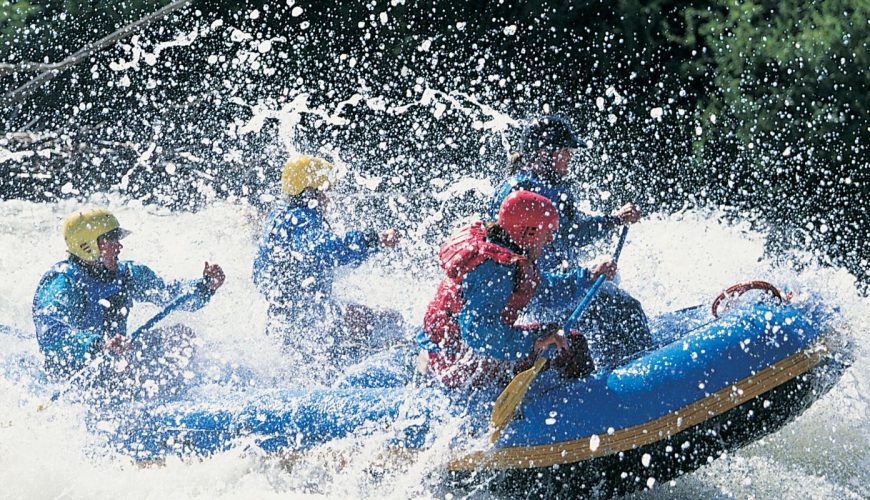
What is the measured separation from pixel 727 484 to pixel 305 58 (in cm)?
769

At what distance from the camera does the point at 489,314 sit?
4.44 m

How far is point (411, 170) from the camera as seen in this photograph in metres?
11.0

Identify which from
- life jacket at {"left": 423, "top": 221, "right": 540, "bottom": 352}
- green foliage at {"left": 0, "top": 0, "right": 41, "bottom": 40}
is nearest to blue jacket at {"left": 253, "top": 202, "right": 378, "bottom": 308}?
life jacket at {"left": 423, "top": 221, "right": 540, "bottom": 352}

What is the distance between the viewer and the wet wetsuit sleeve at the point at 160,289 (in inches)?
235

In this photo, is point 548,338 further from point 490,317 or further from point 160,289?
point 160,289

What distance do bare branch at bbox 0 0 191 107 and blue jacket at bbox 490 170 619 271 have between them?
5669 millimetres

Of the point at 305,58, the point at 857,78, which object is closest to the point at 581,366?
the point at 857,78

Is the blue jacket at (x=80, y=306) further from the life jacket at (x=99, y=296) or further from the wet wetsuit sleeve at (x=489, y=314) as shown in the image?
the wet wetsuit sleeve at (x=489, y=314)

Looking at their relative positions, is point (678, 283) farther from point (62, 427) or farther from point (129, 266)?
point (62, 427)

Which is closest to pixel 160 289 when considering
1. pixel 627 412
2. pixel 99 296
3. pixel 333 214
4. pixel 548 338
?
pixel 99 296

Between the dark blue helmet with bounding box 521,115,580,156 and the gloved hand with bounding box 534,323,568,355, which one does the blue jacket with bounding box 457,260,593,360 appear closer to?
the gloved hand with bounding box 534,323,568,355

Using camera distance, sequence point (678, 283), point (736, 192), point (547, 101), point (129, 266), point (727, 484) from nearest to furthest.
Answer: point (727, 484) < point (129, 266) < point (678, 283) < point (736, 192) < point (547, 101)

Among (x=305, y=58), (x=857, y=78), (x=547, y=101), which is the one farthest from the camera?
(x=305, y=58)

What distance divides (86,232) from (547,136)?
2564mm
